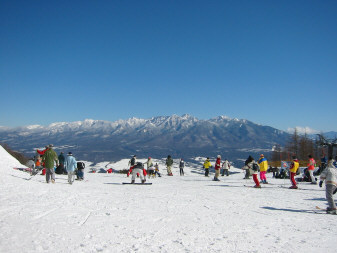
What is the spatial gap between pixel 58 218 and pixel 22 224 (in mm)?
850

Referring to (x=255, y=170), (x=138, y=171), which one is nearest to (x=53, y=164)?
(x=138, y=171)

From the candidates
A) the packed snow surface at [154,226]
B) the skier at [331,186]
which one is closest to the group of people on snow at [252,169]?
the skier at [331,186]

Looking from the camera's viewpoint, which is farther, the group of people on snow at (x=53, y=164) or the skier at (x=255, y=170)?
the skier at (x=255, y=170)

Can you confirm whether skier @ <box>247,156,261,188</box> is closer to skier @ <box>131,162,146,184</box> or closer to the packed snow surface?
the packed snow surface

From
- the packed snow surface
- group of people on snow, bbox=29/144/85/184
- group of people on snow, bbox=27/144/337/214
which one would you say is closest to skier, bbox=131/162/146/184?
group of people on snow, bbox=27/144/337/214

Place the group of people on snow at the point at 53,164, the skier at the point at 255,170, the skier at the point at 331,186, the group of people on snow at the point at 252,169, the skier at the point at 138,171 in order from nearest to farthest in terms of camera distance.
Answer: the skier at the point at 331,186 → the group of people on snow at the point at 252,169 → the group of people on snow at the point at 53,164 → the skier at the point at 255,170 → the skier at the point at 138,171

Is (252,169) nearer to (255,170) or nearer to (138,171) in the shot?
(255,170)

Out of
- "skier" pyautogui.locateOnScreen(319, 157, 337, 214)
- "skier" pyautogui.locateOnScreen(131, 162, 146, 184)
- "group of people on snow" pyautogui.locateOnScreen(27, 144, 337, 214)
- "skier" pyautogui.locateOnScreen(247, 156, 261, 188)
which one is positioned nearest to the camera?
"skier" pyautogui.locateOnScreen(319, 157, 337, 214)

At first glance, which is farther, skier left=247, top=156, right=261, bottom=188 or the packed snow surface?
skier left=247, top=156, right=261, bottom=188

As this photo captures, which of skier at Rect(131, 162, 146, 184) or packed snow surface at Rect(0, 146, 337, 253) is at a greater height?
skier at Rect(131, 162, 146, 184)

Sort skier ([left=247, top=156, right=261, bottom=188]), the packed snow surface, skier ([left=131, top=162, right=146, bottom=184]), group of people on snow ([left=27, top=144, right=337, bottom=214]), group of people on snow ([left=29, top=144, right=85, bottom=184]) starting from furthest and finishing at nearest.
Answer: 1. skier ([left=131, top=162, right=146, bottom=184])
2. skier ([left=247, top=156, right=261, bottom=188])
3. group of people on snow ([left=29, top=144, right=85, bottom=184])
4. group of people on snow ([left=27, top=144, right=337, bottom=214])
5. the packed snow surface

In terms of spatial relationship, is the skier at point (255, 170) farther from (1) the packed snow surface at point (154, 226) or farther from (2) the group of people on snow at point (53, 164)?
(2) the group of people on snow at point (53, 164)

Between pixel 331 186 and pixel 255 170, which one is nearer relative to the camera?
pixel 331 186

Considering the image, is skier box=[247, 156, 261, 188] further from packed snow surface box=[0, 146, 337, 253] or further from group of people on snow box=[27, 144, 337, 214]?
packed snow surface box=[0, 146, 337, 253]
